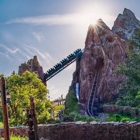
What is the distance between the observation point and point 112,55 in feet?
96.0

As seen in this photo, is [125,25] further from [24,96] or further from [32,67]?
[24,96]

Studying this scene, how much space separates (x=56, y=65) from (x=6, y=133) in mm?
29444

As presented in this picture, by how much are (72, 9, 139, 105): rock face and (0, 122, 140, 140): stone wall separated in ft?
57.7

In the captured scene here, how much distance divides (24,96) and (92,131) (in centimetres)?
670

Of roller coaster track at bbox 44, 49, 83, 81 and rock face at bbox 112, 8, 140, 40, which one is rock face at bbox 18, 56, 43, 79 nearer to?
roller coaster track at bbox 44, 49, 83, 81

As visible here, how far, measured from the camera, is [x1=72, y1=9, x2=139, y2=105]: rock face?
2864 centimetres

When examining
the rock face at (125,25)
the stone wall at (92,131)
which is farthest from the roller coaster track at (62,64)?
the stone wall at (92,131)

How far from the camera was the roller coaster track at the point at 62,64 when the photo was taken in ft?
110

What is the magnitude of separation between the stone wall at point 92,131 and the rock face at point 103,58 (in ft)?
57.7

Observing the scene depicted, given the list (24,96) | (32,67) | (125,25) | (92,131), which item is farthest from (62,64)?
(92,131)

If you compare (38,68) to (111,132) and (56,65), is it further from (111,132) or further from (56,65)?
(111,132)

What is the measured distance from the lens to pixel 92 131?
32.6ft

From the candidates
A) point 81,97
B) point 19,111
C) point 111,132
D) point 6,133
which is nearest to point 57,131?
point 111,132

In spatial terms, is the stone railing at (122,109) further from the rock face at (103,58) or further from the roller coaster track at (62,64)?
the roller coaster track at (62,64)
